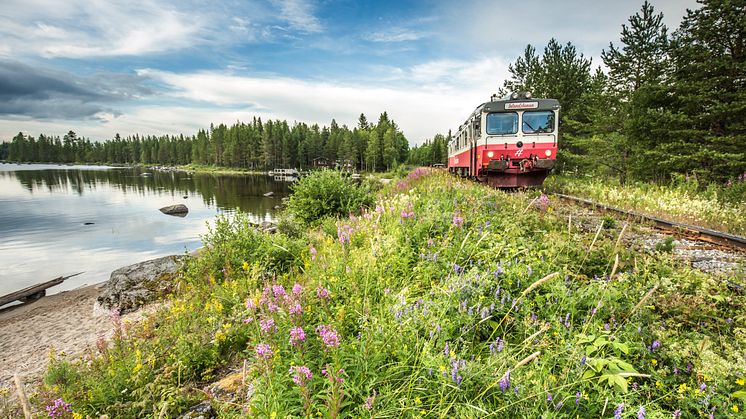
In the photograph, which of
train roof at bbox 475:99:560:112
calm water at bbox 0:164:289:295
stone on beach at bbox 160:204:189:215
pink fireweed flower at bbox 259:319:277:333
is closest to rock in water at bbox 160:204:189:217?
stone on beach at bbox 160:204:189:215

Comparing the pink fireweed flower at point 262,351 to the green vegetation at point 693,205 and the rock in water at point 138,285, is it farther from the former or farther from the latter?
the green vegetation at point 693,205

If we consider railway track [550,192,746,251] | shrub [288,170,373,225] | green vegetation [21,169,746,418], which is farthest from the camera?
shrub [288,170,373,225]

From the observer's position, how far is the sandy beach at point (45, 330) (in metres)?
6.61

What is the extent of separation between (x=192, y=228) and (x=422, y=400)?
78.9 feet

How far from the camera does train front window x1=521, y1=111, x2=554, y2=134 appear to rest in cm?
1298

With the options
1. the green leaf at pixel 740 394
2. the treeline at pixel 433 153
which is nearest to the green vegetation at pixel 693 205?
the green leaf at pixel 740 394

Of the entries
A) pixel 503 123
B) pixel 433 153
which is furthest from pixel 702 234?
pixel 433 153

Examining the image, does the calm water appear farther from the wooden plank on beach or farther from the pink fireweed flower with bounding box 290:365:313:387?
the pink fireweed flower with bounding box 290:365:313:387

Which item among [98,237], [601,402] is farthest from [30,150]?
[601,402]

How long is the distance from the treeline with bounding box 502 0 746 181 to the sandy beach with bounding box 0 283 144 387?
19.9 metres

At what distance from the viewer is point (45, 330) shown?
8609 millimetres

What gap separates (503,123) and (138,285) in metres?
13.3

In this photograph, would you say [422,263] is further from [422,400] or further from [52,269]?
[52,269]

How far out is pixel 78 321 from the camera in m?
8.92
